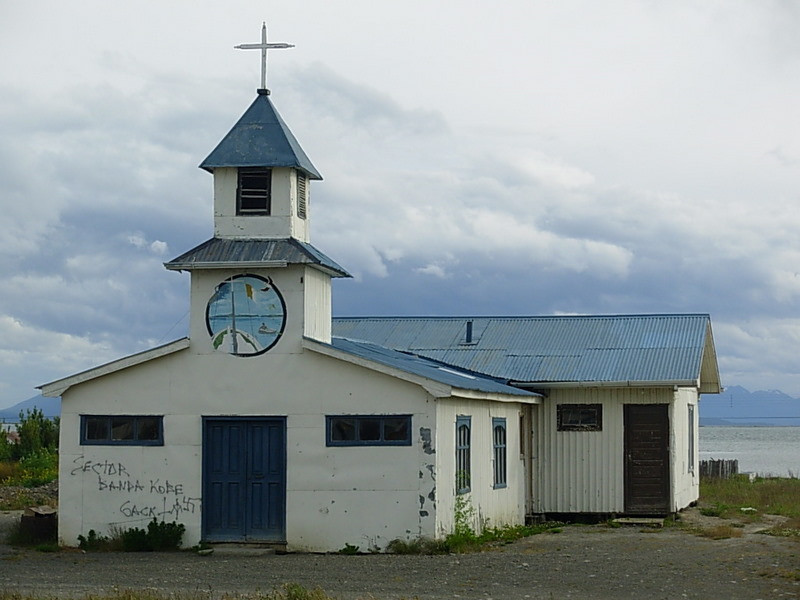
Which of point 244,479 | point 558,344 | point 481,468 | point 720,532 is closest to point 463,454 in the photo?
point 481,468

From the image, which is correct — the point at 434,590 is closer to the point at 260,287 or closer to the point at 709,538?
the point at 260,287

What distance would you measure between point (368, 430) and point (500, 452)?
4430 millimetres

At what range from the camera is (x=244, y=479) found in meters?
19.9

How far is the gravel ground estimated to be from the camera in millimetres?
15094

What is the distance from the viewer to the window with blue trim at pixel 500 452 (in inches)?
903

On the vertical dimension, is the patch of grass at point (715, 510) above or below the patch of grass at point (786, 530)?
below

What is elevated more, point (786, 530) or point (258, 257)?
point (258, 257)

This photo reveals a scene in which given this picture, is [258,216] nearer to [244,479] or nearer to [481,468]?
[244,479]

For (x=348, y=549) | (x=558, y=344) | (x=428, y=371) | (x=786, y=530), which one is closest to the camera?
(x=348, y=549)

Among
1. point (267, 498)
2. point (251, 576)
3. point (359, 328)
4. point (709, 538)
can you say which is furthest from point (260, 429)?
point (359, 328)

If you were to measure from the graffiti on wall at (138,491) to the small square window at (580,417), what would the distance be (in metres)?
8.83

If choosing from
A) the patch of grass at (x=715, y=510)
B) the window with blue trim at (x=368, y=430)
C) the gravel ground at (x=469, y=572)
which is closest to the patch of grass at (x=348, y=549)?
the gravel ground at (x=469, y=572)

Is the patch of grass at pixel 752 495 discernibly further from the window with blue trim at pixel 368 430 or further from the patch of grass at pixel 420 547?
the window with blue trim at pixel 368 430

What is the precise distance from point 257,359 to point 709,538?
8187mm
